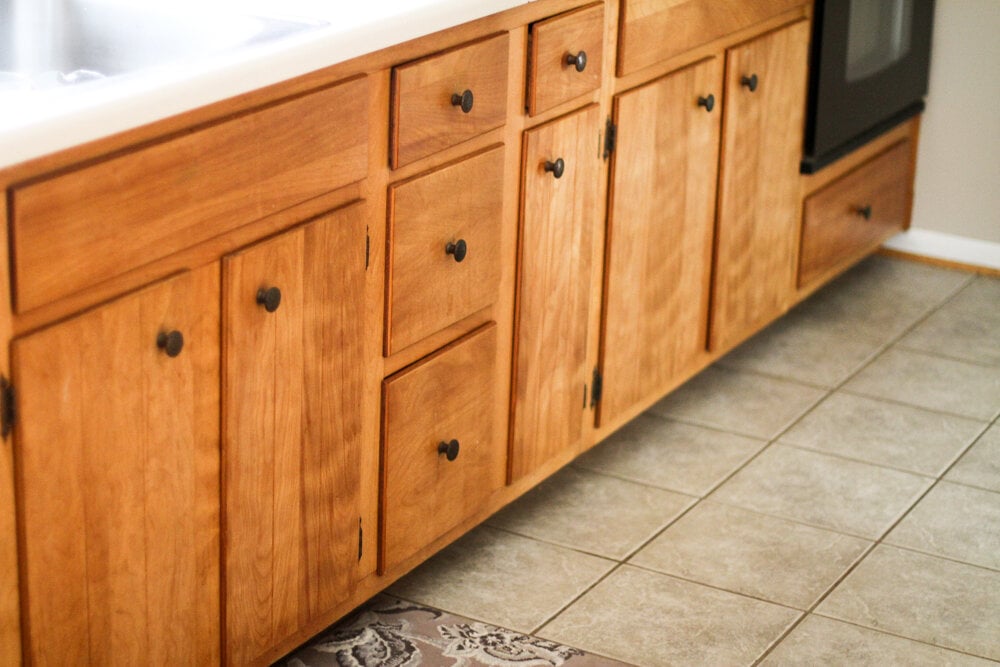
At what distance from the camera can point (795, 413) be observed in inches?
114

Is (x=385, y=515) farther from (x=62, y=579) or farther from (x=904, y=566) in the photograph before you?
(x=904, y=566)

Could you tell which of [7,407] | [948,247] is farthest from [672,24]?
[948,247]

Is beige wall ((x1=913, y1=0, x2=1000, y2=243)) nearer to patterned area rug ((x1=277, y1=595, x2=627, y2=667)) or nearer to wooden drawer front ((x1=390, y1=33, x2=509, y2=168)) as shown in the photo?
wooden drawer front ((x1=390, y1=33, x2=509, y2=168))

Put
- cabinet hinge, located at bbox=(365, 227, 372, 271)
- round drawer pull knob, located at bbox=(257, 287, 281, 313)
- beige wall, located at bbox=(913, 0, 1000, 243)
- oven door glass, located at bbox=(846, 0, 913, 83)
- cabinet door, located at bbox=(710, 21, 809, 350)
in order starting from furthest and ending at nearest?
1. beige wall, located at bbox=(913, 0, 1000, 243)
2. oven door glass, located at bbox=(846, 0, 913, 83)
3. cabinet door, located at bbox=(710, 21, 809, 350)
4. cabinet hinge, located at bbox=(365, 227, 372, 271)
5. round drawer pull knob, located at bbox=(257, 287, 281, 313)

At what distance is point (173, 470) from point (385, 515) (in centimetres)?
47

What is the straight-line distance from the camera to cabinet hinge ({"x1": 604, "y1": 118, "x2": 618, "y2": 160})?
2.36m

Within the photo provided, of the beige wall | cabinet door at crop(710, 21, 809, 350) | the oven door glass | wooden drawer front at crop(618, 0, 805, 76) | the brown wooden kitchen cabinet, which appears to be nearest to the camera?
the brown wooden kitchen cabinet

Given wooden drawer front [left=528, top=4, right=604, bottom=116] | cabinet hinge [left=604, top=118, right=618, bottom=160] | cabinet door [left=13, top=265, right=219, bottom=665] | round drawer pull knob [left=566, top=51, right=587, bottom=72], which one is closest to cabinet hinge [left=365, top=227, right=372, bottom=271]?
cabinet door [left=13, top=265, right=219, bottom=665]

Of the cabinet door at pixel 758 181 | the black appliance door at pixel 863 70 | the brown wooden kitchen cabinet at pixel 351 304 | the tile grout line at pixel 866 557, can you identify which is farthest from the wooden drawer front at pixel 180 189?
the black appliance door at pixel 863 70

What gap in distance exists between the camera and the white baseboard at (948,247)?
3.68 meters

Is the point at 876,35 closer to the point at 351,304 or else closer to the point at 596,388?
the point at 596,388

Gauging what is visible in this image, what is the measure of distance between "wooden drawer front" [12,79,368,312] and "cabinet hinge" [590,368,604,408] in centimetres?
81

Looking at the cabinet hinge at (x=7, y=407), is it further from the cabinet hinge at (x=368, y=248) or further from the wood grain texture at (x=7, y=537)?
the cabinet hinge at (x=368, y=248)

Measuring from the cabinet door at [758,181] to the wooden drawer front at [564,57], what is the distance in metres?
0.48
